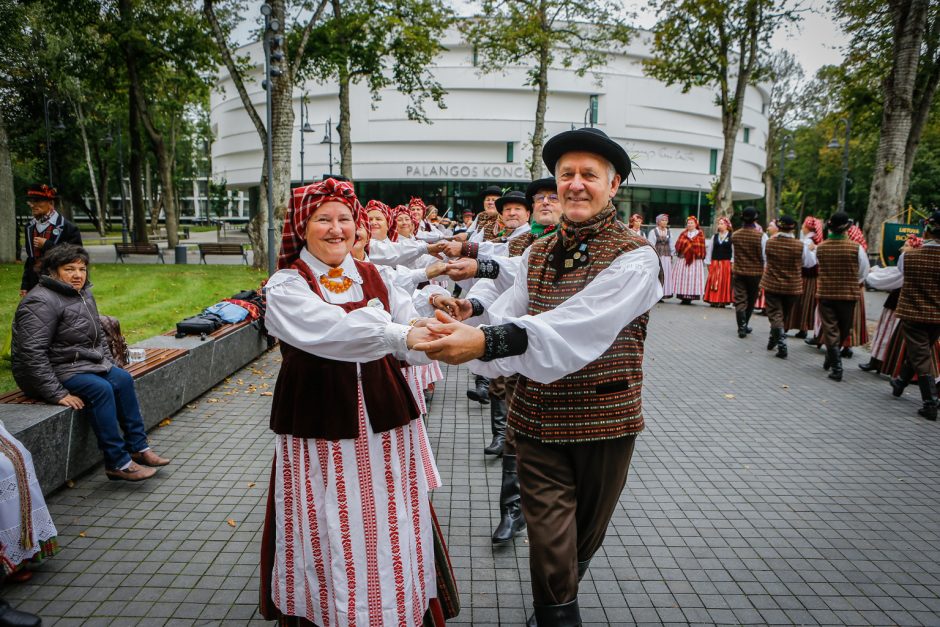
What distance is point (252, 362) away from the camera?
8992 millimetres

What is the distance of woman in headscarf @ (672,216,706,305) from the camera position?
1541 centimetres

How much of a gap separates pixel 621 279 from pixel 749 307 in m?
10.4

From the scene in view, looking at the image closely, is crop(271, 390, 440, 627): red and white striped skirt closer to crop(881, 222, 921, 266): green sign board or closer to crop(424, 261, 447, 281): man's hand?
crop(424, 261, 447, 281): man's hand

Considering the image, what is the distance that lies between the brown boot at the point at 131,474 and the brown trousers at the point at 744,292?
10243mm

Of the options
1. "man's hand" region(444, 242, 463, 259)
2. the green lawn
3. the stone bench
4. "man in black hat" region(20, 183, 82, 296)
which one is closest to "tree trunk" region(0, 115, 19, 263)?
the green lawn

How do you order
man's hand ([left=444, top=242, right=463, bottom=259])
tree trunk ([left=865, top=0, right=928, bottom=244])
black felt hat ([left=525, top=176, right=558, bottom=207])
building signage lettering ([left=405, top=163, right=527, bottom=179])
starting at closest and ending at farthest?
man's hand ([left=444, top=242, right=463, bottom=259])
black felt hat ([left=525, top=176, right=558, bottom=207])
tree trunk ([left=865, top=0, right=928, bottom=244])
building signage lettering ([left=405, top=163, right=527, bottom=179])

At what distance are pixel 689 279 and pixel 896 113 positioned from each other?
5.63 metres

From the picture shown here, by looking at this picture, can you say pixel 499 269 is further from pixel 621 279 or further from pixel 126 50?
pixel 126 50

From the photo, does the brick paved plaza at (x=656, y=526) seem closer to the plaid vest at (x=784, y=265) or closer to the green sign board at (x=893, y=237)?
the plaid vest at (x=784, y=265)

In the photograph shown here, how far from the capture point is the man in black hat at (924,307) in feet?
21.9

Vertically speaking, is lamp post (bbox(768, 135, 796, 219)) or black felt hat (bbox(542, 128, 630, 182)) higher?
lamp post (bbox(768, 135, 796, 219))

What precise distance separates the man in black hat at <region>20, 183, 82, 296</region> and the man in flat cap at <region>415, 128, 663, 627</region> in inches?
264

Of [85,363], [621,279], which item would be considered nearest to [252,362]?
[85,363]

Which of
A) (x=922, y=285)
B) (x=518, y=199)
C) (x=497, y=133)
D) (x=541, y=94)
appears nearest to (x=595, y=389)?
(x=518, y=199)
